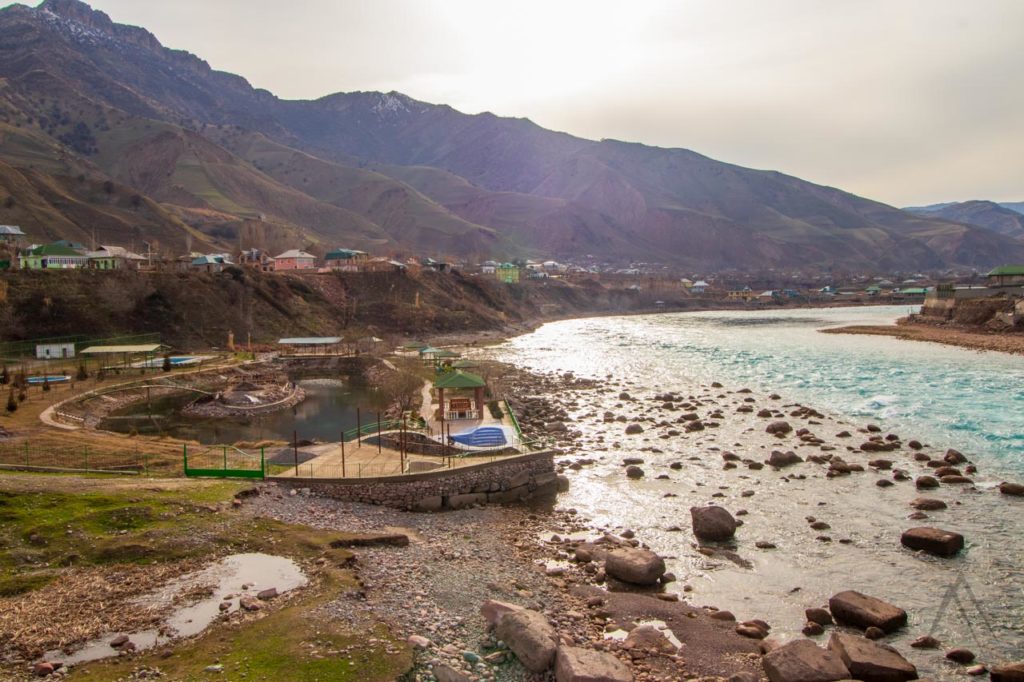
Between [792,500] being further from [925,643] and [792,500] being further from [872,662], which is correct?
[872,662]

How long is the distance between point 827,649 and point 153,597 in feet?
44.3

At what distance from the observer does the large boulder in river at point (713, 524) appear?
20016 millimetres

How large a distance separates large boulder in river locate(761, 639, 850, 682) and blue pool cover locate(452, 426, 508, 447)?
49.5 feet

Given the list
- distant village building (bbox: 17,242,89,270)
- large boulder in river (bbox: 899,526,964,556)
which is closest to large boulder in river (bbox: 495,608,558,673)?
large boulder in river (bbox: 899,526,964,556)

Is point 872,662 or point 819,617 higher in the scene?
point 872,662

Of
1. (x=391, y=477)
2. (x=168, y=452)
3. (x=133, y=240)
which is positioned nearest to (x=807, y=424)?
(x=391, y=477)

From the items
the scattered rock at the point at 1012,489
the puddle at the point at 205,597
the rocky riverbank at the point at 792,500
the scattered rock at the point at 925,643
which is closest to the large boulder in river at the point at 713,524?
the rocky riverbank at the point at 792,500

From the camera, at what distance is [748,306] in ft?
478

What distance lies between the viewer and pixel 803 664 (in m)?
12.1

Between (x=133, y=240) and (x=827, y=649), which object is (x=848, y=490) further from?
(x=133, y=240)

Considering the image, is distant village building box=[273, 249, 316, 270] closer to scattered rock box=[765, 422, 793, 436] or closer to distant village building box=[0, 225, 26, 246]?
distant village building box=[0, 225, 26, 246]

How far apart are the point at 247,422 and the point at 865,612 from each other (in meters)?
33.6

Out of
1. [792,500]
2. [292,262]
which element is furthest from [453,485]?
[292,262]

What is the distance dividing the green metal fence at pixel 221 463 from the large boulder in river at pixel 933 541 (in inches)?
785
